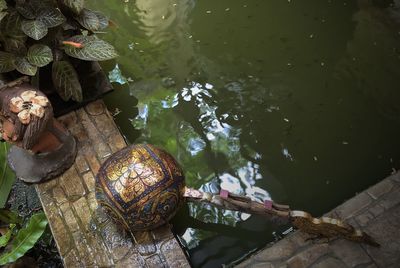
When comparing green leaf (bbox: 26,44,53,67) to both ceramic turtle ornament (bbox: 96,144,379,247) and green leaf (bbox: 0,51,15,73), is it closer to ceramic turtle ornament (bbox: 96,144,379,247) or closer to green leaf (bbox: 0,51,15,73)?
green leaf (bbox: 0,51,15,73)

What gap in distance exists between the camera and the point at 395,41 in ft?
14.7

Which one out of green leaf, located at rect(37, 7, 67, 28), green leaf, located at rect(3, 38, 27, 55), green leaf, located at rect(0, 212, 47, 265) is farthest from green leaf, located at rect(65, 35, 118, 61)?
green leaf, located at rect(0, 212, 47, 265)

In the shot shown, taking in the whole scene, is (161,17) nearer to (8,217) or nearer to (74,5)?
(74,5)

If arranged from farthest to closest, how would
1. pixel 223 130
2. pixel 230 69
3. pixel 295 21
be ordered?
pixel 295 21
pixel 230 69
pixel 223 130

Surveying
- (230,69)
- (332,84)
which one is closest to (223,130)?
(230,69)

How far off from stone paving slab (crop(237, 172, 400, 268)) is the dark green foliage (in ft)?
7.40

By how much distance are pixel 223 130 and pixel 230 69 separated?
84 cm

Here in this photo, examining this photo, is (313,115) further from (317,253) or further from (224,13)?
(224,13)

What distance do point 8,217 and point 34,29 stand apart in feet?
5.29

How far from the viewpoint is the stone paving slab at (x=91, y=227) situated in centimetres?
313

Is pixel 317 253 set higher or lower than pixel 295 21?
lower

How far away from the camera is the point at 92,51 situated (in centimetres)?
353

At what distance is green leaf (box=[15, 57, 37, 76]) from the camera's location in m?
3.26

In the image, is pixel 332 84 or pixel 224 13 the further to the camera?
pixel 224 13
